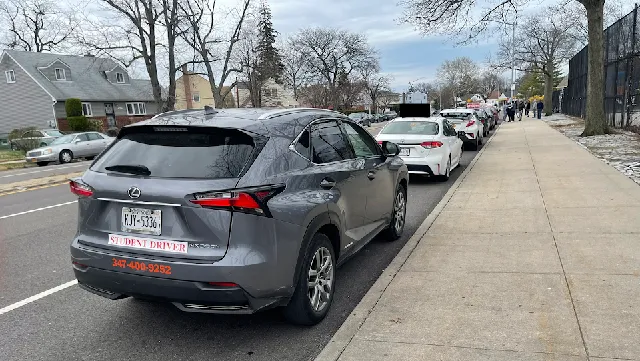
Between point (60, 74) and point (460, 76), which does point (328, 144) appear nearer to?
point (60, 74)

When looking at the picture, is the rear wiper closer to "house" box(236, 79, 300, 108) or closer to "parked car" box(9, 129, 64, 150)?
"parked car" box(9, 129, 64, 150)

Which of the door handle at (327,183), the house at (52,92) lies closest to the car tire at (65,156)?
the house at (52,92)

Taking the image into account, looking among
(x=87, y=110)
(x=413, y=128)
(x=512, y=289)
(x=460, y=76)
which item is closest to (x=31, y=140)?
(x=413, y=128)

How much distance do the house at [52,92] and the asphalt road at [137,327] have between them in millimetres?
38896

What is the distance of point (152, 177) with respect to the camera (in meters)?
3.19

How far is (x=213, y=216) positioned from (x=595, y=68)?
19.0 meters

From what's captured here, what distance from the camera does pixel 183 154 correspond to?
3.29 m

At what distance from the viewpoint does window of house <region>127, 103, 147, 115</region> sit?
49500mm

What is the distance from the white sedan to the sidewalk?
8.92 feet

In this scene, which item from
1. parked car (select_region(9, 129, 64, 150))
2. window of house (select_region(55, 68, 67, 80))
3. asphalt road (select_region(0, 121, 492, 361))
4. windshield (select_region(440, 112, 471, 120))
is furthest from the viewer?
window of house (select_region(55, 68, 67, 80))

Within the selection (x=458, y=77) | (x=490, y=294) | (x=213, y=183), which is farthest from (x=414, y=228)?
(x=458, y=77)

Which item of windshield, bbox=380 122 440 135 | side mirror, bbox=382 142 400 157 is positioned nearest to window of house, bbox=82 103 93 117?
windshield, bbox=380 122 440 135

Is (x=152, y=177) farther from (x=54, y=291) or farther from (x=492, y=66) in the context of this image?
(x=492, y=66)

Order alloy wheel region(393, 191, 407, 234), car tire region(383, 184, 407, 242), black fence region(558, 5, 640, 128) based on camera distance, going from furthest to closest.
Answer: black fence region(558, 5, 640, 128) < alloy wheel region(393, 191, 407, 234) < car tire region(383, 184, 407, 242)
